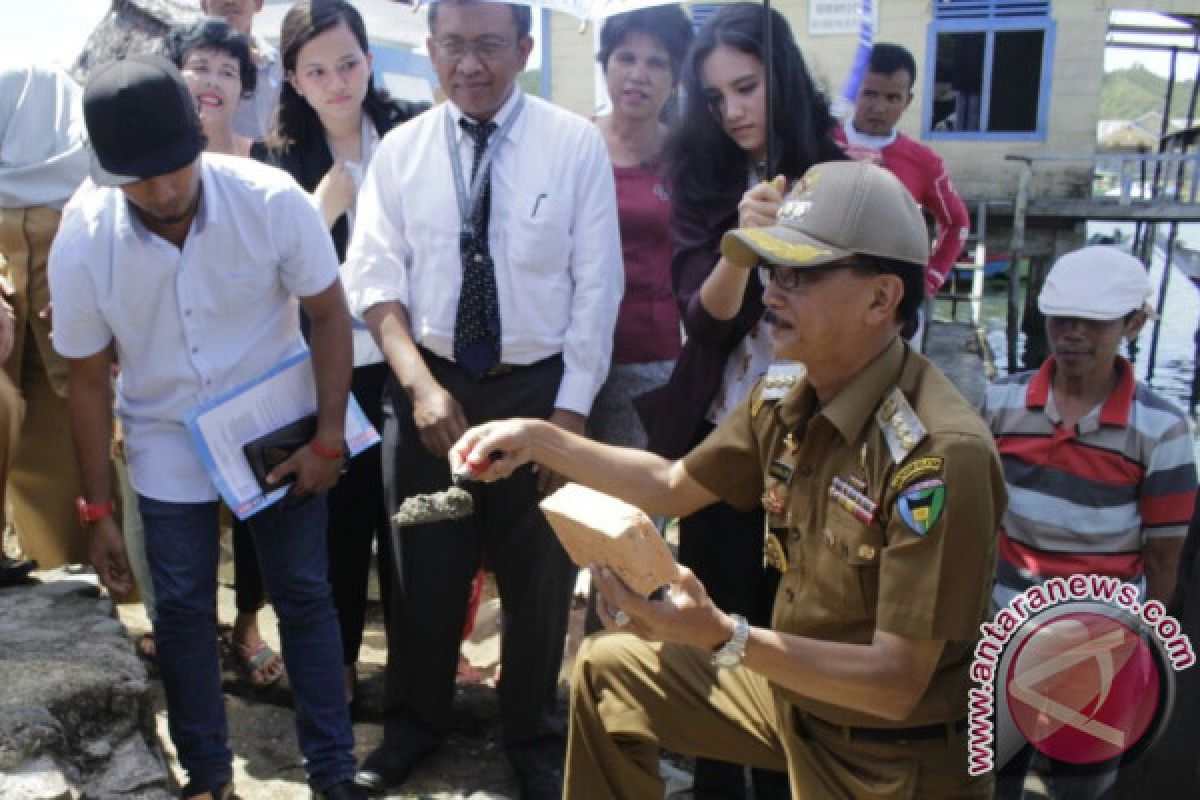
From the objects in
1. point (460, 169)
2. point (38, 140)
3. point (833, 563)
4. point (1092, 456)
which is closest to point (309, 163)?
point (460, 169)

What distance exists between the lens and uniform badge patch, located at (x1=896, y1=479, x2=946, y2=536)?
6.61 feet

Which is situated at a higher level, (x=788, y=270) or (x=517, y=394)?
(x=788, y=270)

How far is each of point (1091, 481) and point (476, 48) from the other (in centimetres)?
215

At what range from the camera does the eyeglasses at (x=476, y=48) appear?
3166 millimetres

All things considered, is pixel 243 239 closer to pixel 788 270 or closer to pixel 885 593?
pixel 788 270

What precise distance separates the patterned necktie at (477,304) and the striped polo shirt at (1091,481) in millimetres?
1514

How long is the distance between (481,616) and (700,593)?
8.94 ft

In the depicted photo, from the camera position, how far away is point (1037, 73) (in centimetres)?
1641

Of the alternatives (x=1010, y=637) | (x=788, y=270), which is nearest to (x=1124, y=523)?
(x=1010, y=637)

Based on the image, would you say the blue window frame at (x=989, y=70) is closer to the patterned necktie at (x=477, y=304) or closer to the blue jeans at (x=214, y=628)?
the patterned necktie at (x=477, y=304)

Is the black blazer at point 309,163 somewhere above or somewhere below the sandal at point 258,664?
above

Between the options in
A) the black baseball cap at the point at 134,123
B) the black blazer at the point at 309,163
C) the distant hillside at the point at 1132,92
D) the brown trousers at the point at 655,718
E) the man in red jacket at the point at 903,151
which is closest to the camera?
the brown trousers at the point at 655,718
